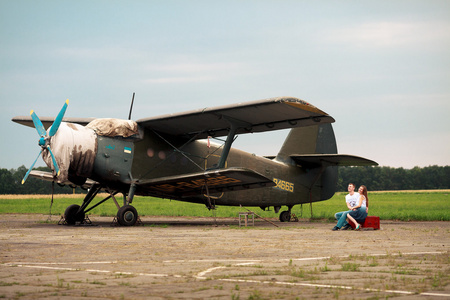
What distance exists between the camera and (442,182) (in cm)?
15088

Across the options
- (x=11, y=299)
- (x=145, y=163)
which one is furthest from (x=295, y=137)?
(x=11, y=299)

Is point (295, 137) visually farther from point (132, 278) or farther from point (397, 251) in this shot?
point (132, 278)

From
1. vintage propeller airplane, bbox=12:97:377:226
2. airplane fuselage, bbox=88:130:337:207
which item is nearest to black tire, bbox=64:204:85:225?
vintage propeller airplane, bbox=12:97:377:226

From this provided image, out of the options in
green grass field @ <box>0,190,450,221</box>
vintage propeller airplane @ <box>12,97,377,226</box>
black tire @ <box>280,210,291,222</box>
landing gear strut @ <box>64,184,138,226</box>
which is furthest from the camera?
green grass field @ <box>0,190,450,221</box>

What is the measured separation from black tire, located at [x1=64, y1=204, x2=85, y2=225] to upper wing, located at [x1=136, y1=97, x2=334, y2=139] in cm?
354

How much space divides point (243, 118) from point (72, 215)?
629 centimetres

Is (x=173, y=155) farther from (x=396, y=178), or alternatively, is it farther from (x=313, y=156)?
(x=396, y=178)

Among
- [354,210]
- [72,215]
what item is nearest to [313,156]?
[354,210]

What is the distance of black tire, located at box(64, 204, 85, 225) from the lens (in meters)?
18.2

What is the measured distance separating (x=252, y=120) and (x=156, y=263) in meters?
11.0

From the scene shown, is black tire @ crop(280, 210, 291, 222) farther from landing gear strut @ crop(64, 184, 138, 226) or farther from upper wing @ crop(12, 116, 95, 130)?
upper wing @ crop(12, 116, 95, 130)

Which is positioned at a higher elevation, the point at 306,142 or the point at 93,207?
the point at 306,142

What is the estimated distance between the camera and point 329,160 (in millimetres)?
21641

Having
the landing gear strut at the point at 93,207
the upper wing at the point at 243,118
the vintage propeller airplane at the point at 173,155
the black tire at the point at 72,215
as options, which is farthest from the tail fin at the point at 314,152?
the black tire at the point at 72,215
